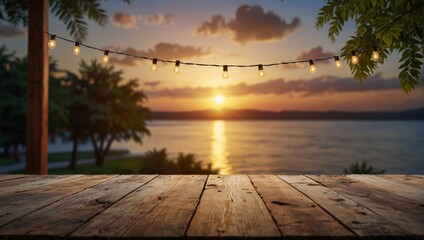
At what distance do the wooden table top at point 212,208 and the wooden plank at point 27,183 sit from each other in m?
0.01

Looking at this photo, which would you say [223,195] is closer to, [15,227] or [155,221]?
[155,221]

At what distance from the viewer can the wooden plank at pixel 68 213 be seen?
2.19 meters

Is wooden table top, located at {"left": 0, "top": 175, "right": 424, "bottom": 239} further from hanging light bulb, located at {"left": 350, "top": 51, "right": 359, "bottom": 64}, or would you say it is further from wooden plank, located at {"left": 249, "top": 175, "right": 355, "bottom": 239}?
hanging light bulb, located at {"left": 350, "top": 51, "right": 359, "bottom": 64}

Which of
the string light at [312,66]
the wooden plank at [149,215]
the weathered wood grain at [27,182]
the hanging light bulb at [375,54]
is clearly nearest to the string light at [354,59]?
the hanging light bulb at [375,54]

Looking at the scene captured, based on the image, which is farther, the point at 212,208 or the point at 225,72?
the point at 225,72

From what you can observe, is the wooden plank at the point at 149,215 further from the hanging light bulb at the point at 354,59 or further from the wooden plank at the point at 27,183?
the hanging light bulb at the point at 354,59

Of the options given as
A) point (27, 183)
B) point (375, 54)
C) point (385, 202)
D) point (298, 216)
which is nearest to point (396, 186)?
point (385, 202)

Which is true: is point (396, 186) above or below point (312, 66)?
below

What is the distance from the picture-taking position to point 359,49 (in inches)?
177

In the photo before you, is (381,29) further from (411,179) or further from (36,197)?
(36,197)

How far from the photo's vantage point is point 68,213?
2.63m

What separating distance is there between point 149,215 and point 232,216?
24.0 inches

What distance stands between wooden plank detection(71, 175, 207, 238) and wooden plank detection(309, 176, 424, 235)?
4.75 ft

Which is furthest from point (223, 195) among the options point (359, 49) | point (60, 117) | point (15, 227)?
point (60, 117)
